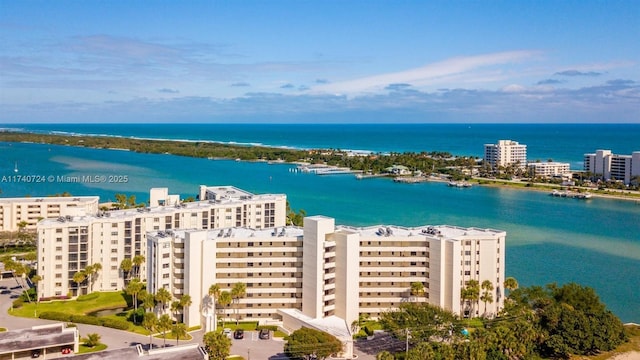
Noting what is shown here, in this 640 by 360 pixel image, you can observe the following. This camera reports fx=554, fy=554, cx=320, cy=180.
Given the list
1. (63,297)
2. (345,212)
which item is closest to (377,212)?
(345,212)

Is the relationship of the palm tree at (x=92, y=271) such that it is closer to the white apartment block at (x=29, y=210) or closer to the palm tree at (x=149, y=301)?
the palm tree at (x=149, y=301)

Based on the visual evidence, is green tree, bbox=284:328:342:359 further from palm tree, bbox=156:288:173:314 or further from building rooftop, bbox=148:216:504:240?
palm tree, bbox=156:288:173:314

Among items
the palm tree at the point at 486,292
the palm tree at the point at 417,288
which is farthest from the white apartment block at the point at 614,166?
the palm tree at the point at 417,288

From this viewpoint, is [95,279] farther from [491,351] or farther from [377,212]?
[377,212]

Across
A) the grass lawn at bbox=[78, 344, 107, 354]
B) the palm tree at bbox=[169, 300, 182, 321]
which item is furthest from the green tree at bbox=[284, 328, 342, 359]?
the grass lawn at bbox=[78, 344, 107, 354]

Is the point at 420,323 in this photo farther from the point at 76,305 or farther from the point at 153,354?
the point at 76,305

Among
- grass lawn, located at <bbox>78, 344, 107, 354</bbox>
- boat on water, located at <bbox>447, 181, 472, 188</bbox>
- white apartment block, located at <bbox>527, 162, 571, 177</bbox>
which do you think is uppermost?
white apartment block, located at <bbox>527, 162, 571, 177</bbox>

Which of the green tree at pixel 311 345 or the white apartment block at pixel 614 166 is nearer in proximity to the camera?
the green tree at pixel 311 345
